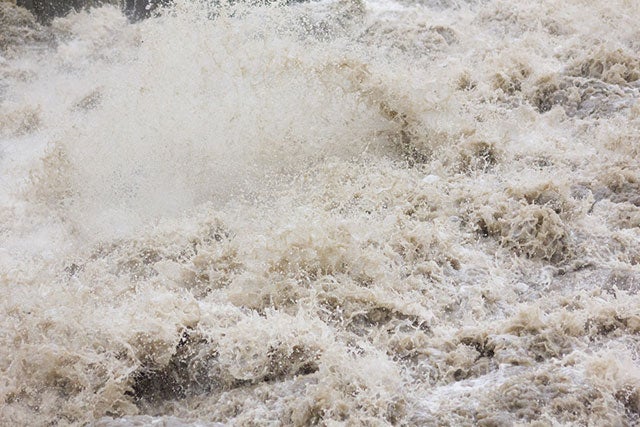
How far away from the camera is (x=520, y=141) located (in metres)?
4.89

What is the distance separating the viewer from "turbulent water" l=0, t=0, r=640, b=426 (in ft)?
8.52

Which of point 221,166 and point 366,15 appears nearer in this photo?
point 221,166

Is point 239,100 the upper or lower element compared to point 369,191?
upper

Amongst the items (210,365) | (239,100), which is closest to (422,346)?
(210,365)

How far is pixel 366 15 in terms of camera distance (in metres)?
8.41

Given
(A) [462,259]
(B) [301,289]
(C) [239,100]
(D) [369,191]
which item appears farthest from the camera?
(C) [239,100]

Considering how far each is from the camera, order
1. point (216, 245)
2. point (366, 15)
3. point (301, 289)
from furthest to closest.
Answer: point (366, 15)
point (216, 245)
point (301, 289)

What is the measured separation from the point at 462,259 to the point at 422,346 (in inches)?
36.7

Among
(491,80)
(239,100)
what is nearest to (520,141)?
(491,80)

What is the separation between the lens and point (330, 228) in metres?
3.61

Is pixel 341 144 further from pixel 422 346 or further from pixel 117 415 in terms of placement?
pixel 117 415

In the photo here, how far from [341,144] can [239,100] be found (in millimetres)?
1007

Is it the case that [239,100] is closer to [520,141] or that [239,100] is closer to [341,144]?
[341,144]

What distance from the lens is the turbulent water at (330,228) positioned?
2.60 meters
